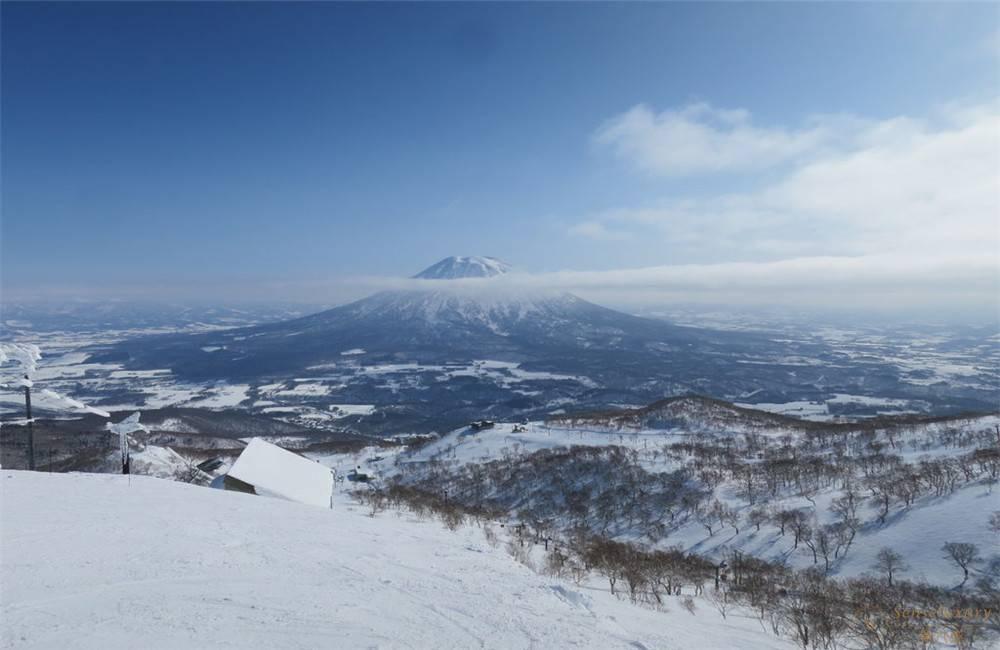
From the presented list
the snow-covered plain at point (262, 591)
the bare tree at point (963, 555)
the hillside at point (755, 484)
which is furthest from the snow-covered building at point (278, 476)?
the bare tree at point (963, 555)

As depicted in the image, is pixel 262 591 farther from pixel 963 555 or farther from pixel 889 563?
pixel 963 555

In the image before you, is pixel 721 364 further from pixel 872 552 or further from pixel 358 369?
pixel 872 552

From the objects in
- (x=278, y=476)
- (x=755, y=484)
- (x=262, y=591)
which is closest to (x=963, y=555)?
(x=755, y=484)

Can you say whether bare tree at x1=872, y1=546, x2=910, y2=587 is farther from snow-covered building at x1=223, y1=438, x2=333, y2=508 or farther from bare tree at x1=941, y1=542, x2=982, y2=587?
snow-covered building at x1=223, y1=438, x2=333, y2=508

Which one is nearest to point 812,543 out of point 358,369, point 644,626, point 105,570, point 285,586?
point 644,626

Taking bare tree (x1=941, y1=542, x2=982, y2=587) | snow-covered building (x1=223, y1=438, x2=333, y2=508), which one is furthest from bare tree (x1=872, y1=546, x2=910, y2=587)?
snow-covered building (x1=223, y1=438, x2=333, y2=508)

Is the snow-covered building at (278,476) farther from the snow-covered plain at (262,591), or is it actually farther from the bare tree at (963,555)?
the bare tree at (963,555)
